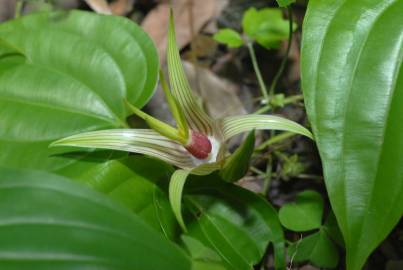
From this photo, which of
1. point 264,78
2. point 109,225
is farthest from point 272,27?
point 109,225

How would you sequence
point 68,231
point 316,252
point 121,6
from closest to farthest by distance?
point 68,231 < point 316,252 < point 121,6

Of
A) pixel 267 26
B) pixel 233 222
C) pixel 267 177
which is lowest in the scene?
pixel 267 177

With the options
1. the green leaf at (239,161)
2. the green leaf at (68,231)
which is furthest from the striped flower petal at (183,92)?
the green leaf at (68,231)

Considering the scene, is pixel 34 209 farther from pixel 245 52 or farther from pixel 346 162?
pixel 245 52

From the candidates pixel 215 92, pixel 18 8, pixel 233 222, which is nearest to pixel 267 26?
pixel 215 92

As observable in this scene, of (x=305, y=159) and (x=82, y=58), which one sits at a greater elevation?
(x=82, y=58)

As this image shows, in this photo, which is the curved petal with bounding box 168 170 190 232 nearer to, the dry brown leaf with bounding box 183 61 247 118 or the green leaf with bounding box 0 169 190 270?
the green leaf with bounding box 0 169 190 270

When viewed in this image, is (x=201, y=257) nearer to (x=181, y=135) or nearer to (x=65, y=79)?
(x=181, y=135)
